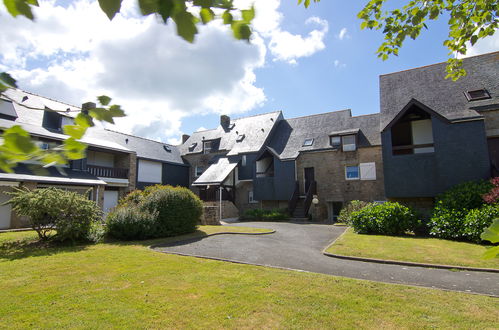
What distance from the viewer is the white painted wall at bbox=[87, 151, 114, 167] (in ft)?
82.4

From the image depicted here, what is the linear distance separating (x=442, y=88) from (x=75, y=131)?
2259 centimetres

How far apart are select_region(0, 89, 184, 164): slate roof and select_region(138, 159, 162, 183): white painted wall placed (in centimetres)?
64

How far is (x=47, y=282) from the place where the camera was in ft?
21.5

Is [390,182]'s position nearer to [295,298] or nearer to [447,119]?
[447,119]

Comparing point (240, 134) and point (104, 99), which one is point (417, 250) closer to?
point (104, 99)

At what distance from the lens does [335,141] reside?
24766mm

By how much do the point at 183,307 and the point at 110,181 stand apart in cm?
2248

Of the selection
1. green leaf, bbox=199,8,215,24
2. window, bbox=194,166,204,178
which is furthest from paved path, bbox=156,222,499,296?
window, bbox=194,166,204,178

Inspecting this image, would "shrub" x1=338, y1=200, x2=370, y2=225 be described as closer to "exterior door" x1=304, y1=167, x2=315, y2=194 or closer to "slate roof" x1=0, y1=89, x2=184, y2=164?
"exterior door" x1=304, y1=167, x2=315, y2=194

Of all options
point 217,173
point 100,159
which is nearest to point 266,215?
point 217,173

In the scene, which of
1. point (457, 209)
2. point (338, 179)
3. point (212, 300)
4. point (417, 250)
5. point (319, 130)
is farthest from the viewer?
point (319, 130)

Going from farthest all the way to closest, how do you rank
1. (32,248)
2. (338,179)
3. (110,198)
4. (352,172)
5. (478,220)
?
(110,198)
(338,179)
(352,172)
(478,220)
(32,248)

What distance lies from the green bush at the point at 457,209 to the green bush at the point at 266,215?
436 inches

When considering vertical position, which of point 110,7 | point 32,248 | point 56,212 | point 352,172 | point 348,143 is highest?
point 348,143
